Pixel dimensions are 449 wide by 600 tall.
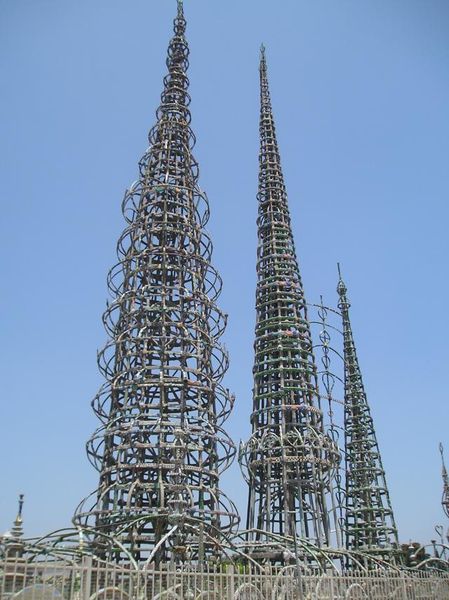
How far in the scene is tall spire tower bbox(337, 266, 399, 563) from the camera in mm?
61375

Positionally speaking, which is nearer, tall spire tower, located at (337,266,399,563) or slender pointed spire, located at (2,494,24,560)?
slender pointed spire, located at (2,494,24,560)

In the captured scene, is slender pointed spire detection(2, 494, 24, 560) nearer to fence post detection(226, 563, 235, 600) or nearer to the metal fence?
the metal fence

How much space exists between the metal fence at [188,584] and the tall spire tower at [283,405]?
60.5ft

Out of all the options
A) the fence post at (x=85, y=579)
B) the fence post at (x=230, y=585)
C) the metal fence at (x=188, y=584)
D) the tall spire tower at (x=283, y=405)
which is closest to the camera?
the metal fence at (x=188, y=584)

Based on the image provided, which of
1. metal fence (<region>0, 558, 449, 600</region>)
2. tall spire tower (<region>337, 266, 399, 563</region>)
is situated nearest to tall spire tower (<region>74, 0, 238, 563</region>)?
metal fence (<region>0, 558, 449, 600</region>)

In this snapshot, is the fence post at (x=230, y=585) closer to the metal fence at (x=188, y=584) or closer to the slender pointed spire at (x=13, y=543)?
the metal fence at (x=188, y=584)

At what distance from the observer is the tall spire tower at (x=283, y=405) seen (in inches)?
1954

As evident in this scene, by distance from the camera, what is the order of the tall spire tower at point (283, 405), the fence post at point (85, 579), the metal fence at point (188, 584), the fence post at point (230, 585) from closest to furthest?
the metal fence at point (188, 584), the fence post at point (85, 579), the fence post at point (230, 585), the tall spire tower at point (283, 405)

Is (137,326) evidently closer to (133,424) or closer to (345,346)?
(133,424)

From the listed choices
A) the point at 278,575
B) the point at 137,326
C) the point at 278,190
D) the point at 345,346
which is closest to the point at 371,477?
the point at 345,346

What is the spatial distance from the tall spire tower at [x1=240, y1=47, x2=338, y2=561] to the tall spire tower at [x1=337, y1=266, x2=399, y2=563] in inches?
528

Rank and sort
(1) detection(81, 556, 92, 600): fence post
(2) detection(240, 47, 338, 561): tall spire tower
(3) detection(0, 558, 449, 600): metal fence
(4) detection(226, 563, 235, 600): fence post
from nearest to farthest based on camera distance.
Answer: (3) detection(0, 558, 449, 600): metal fence < (1) detection(81, 556, 92, 600): fence post < (4) detection(226, 563, 235, 600): fence post < (2) detection(240, 47, 338, 561): tall spire tower

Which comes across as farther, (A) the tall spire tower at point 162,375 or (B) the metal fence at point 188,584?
(A) the tall spire tower at point 162,375

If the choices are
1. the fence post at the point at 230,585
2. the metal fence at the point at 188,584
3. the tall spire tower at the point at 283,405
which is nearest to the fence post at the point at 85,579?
the metal fence at the point at 188,584
